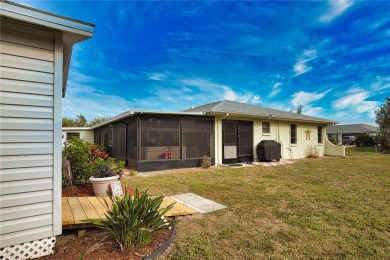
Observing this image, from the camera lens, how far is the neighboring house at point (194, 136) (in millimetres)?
8023

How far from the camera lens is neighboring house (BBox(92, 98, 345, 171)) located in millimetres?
8023

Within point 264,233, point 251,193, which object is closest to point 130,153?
point 251,193

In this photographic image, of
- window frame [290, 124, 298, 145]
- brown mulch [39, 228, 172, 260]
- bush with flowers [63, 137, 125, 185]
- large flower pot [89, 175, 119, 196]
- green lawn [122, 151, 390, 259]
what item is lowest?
green lawn [122, 151, 390, 259]

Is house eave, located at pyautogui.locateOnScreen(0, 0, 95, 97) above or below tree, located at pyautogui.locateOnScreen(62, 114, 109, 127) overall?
below

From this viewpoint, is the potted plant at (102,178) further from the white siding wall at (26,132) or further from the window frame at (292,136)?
the window frame at (292,136)

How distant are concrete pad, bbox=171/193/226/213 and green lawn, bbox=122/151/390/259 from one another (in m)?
0.21

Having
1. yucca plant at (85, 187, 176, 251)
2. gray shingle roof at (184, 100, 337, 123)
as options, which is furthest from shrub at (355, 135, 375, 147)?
yucca plant at (85, 187, 176, 251)

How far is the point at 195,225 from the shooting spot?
10.1 ft

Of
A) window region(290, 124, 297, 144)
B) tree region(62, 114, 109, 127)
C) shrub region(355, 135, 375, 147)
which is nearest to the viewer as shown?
window region(290, 124, 297, 144)

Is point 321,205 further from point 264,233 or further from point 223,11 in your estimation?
point 223,11

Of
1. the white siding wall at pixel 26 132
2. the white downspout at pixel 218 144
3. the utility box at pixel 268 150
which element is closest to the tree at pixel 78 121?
the white downspout at pixel 218 144

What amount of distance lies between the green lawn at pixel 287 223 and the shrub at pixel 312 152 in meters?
8.00

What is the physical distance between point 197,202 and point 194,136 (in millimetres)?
4877

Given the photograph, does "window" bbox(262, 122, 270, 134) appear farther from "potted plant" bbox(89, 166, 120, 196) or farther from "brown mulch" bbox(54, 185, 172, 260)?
"brown mulch" bbox(54, 185, 172, 260)
